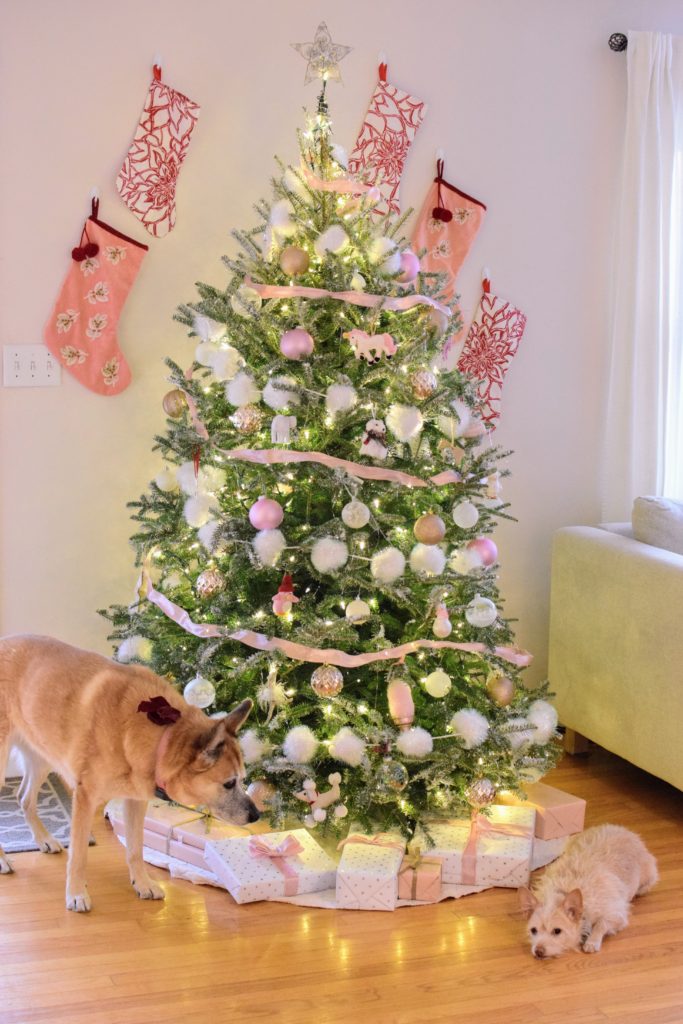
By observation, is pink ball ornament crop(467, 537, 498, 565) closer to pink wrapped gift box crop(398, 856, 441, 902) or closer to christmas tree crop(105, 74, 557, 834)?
christmas tree crop(105, 74, 557, 834)

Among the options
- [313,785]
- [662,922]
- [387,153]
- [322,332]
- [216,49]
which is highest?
[216,49]

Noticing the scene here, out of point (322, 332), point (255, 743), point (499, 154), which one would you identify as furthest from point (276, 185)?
point (255, 743)

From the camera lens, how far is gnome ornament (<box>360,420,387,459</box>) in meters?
2.93

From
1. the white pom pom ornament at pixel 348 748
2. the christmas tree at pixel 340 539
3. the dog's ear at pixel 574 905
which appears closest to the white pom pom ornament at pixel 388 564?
the christmas tree at pixel 340 539

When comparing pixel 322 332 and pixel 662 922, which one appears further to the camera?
pixel 322 332

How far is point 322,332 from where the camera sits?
303 cm

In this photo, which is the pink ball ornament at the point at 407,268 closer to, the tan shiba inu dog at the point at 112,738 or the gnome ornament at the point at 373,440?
the gnome ornament at the point at 373,440

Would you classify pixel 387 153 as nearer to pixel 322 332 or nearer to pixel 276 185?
pixel 276 185

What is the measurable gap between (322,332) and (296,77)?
1110 mm

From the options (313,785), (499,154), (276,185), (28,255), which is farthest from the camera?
(499,154)

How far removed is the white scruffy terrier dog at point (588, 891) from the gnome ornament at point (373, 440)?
3.53ft

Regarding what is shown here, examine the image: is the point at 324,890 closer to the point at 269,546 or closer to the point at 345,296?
the point at 269,546

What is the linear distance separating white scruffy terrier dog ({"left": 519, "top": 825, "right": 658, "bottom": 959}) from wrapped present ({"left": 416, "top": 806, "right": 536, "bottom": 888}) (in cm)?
7

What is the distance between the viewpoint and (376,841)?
2.90 meters
